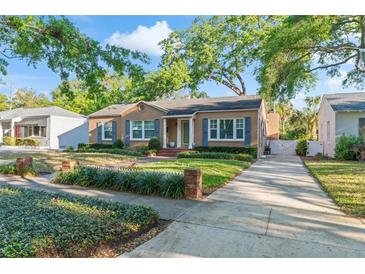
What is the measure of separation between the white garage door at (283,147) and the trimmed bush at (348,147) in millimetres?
7249

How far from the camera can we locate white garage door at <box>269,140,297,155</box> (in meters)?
22.6

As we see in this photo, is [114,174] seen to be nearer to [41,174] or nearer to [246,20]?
[41,174]

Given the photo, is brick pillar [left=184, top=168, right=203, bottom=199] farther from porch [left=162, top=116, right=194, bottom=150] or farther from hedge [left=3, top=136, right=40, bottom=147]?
hedge [left=3, top=136, right=40, bottom=147]

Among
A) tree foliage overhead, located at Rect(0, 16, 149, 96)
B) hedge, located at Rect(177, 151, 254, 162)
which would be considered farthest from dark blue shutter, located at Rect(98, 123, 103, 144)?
tree foliage overhead, located at Rect(0, 16, 149, 96)

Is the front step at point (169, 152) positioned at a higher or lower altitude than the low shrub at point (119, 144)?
lower

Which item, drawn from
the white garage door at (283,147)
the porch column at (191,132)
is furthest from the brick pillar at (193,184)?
the white garage door at (283,147)

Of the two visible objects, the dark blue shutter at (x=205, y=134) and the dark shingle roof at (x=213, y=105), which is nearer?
the dark shingle roof at (x=213, y=105)

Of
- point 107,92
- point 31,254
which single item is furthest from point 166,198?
point 31,254

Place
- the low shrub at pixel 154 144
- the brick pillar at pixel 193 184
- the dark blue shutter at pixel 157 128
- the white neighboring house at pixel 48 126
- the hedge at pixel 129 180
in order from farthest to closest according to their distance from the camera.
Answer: the white neighboring house at pixel 48 126 < the dark blue shutter at pixel 157 128 < the low shrub at pixel 154 144 < the hedge at pixel 129 180 < the brick pillar at pixel 193 184

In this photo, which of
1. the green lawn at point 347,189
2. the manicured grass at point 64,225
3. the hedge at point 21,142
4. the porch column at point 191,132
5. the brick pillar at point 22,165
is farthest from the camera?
the hedge at point 21,142

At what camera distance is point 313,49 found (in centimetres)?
1046

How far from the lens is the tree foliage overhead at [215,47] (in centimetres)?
2689

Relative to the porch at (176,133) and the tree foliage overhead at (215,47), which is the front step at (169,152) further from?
the tree foliage overhead at (215,47)

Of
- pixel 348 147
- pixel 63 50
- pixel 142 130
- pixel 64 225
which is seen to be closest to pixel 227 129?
pixel 142 130
